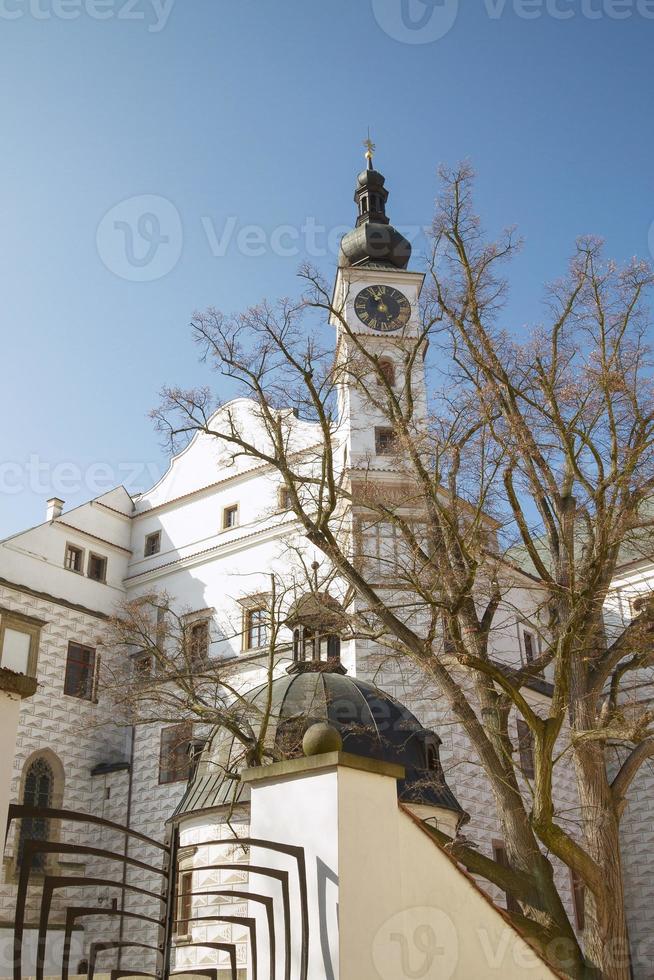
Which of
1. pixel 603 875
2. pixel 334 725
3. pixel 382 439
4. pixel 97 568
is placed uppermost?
pixel 382 439

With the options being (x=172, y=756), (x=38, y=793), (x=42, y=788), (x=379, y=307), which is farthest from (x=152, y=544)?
(x=379, y=307)

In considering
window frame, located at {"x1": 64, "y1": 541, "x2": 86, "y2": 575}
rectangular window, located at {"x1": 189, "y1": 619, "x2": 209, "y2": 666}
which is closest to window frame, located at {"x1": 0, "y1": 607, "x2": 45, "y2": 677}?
window frame, located at {"x1": 64, "y1": 541, "x2": 86, "y2": 575}

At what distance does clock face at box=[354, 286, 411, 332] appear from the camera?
2916 cm

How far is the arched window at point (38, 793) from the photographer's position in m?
25.6

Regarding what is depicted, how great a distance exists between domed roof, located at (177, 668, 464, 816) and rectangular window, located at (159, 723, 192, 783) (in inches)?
232

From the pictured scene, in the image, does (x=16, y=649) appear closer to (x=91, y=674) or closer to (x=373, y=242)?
(x=91, y=674)

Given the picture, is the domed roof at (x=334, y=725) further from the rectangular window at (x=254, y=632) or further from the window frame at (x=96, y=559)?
the window frame at (x=96, y=559)

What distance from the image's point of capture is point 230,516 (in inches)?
1185

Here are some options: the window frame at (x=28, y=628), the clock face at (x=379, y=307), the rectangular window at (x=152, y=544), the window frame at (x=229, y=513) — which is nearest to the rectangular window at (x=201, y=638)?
the window frame at (x=229, y=513)

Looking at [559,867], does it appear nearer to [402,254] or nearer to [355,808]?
[402,254]

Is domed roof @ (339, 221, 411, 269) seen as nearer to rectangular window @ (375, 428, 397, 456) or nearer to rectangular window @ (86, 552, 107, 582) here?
rectangular window @ (375, 428, 397, 456)

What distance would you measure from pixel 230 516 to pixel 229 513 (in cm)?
10

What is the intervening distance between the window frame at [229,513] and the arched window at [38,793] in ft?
28.3

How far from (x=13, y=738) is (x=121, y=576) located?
2763cm
